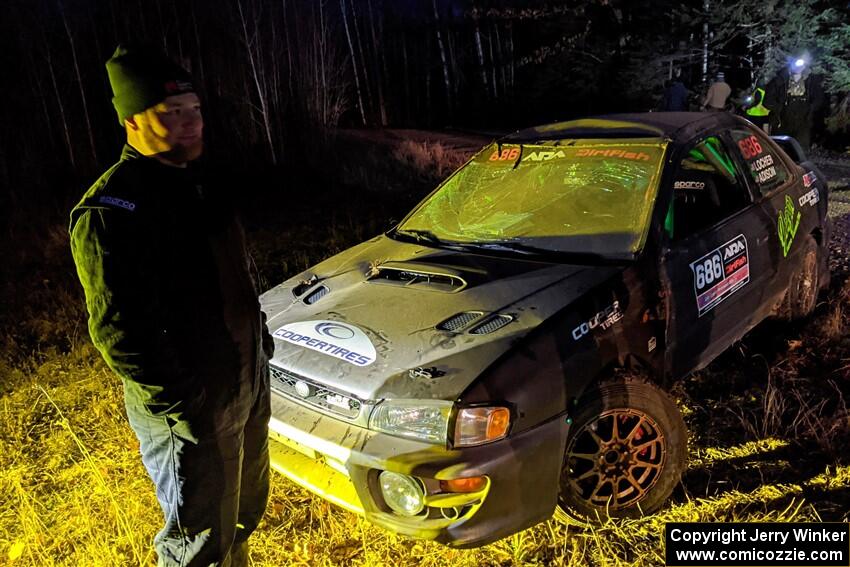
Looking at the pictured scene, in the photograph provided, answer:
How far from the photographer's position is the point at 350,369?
7.22 ft

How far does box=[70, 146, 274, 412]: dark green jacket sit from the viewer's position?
1.48 meters

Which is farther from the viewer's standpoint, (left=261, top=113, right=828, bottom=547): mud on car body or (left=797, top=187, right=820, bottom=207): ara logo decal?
(left=797, top=187, right=820, bottom=207): ara logo decal

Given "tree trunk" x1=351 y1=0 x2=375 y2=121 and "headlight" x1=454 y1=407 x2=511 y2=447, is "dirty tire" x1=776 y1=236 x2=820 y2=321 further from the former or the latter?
"tree trunk" x1=351 y1=0 x2=375 y2=121

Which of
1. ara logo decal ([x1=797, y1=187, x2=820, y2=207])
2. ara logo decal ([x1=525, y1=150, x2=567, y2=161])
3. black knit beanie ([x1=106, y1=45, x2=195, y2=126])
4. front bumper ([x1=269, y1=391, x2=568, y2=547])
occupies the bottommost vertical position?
front bumper ([x1=269, y1=391, x2=568, y2=547])

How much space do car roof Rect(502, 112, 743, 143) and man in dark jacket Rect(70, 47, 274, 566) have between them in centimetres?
216

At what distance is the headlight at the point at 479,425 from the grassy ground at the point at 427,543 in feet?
1.83

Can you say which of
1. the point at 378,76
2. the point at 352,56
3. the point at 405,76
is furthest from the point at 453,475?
the point at 405,76

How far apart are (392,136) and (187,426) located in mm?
15359

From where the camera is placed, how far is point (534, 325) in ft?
7.16

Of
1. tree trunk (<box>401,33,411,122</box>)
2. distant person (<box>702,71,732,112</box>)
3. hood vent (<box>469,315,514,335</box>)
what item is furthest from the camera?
tree trunk (<box>401,33,411,122</box>)

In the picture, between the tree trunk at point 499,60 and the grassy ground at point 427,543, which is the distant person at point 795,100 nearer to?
the grassy ground at point 427,543

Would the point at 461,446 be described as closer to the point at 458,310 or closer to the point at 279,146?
the point at 458,310

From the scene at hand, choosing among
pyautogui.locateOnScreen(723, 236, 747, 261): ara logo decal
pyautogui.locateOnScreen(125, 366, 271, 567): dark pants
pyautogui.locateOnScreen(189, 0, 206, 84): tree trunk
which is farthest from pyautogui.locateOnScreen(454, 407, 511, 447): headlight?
pyautogui.locateOnScreen(189, 0, 206, 84): tree trunk

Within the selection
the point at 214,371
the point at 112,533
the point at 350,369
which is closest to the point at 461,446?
the point at 350,369
